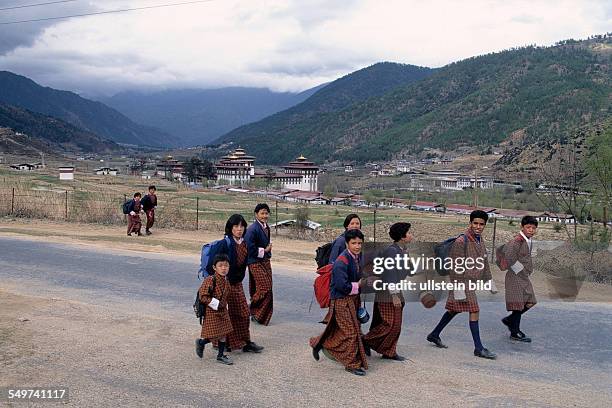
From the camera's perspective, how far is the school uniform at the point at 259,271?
7691 millimetres

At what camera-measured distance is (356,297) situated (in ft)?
20.7

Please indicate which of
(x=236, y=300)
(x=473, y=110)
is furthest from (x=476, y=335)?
(x=473, y=110)

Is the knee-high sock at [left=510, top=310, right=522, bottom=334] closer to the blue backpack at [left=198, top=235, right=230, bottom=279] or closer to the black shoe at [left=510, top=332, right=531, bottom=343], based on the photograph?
the black shoe at [left=510, top=332, right=531, bottom=343]

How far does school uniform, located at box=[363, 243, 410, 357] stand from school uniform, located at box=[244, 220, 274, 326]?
183 cm

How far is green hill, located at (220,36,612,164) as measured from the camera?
104312 mm

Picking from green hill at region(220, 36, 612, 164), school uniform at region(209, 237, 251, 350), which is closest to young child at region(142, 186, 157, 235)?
school uniform at region(209, 237, 251, 350)

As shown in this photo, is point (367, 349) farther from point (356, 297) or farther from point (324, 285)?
point (324, 285)

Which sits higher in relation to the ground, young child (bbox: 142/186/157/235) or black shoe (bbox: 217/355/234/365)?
young child (bbox: 142/186/157/235)

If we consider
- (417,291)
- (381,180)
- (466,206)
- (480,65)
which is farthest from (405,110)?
(417,291)

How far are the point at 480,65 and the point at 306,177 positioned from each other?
80874mm

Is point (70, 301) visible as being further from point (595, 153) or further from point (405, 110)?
point (405, 110)

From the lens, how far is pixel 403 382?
5824mm

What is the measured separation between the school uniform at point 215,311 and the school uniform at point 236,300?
0.24 m

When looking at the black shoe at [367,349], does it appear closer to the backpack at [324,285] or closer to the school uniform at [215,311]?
the backpack at [324,285]
